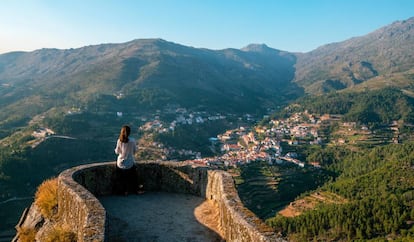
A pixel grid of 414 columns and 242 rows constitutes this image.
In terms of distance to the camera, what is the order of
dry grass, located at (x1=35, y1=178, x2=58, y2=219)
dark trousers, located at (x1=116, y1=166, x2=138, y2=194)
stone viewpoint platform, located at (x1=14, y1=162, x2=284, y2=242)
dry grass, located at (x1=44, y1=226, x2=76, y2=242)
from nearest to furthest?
stone viewpoint platform, located at (x1=14, y1=162, x2=284, y2=242), dry grass, located at (x1=44, y1=226, x2=76, y2=242), dry grass, located at (x1=35, y1=178, x2=58, y2=219), dark trousers, located at (x1=116, y1=166, x2=138, y2=194)

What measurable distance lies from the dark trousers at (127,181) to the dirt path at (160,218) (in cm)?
23

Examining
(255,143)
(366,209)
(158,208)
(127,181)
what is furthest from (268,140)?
(158,208)

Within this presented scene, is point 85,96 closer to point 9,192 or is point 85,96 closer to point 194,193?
point 9,192

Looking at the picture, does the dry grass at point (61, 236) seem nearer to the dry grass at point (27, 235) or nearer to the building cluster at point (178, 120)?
the dry grass at point (27, 235)

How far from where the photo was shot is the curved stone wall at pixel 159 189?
15.9 ft

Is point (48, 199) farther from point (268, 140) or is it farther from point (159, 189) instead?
point (268, 140)

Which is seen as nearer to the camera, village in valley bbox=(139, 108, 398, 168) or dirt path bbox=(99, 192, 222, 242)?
dirt path bbox=(99, 192, 222, 242)

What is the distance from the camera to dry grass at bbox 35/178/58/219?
7595 millimetres

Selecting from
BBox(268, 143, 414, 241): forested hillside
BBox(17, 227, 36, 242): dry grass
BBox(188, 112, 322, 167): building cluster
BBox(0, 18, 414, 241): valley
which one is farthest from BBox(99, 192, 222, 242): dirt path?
BBox(188, 112, 322, 167): building cluster

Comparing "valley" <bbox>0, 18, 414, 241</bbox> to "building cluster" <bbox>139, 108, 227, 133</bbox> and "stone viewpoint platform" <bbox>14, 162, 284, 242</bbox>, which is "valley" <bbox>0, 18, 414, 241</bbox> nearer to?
"building cluster" <bbox>139, 108, 227, 133</bbox>

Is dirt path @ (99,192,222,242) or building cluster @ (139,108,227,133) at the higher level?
dirt path @ (99,192,222,242)

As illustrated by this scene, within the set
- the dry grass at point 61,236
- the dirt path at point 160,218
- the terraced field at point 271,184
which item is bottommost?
the terraced field at point 271,184

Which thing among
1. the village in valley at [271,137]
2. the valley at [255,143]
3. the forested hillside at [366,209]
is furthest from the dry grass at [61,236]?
the village in valley at [271,137]

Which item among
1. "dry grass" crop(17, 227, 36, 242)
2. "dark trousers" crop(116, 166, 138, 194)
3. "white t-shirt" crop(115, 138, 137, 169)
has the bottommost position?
"dry grass" crop(17, 227, 36, 242)
